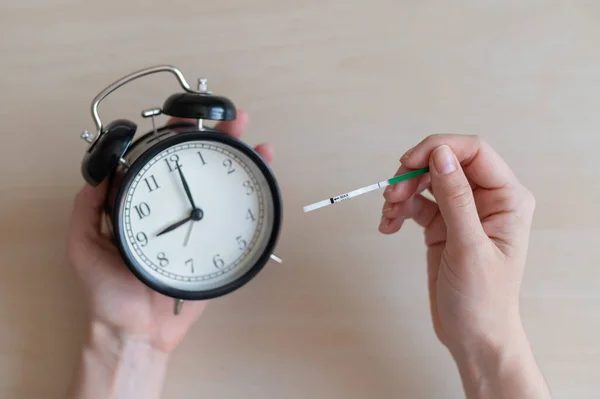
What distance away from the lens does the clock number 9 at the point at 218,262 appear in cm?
83

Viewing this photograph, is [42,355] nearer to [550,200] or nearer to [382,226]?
[382,226]

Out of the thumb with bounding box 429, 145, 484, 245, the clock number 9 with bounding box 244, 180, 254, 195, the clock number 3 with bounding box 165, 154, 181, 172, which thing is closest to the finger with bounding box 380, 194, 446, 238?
the thumb with bounding box 429, 145, 484, 245

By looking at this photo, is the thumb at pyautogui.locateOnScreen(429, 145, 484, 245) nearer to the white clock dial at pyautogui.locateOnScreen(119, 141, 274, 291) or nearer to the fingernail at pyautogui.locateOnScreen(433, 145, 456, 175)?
the fingernail at pyautogui.locateOnScreen(433, 145, 456, 175)

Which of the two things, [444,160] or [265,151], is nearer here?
[444,160]

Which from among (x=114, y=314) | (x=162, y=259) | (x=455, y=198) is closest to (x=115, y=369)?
(x=114, y=314)

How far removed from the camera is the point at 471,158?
851 mm

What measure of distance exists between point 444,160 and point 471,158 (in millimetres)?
104

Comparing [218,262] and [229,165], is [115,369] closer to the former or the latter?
[218,262]

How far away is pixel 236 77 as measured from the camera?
3.31 ft

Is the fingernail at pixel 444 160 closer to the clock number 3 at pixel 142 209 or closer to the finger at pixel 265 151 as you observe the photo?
the finger at pixel 265 151

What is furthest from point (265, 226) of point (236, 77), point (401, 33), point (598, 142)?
point (598, 142)

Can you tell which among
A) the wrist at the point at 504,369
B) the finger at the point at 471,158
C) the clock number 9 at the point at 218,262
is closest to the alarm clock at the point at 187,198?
the clock number 9 at the point at 218,262

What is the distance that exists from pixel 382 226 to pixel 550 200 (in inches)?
13.3

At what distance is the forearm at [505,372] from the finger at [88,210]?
636 millimetres
